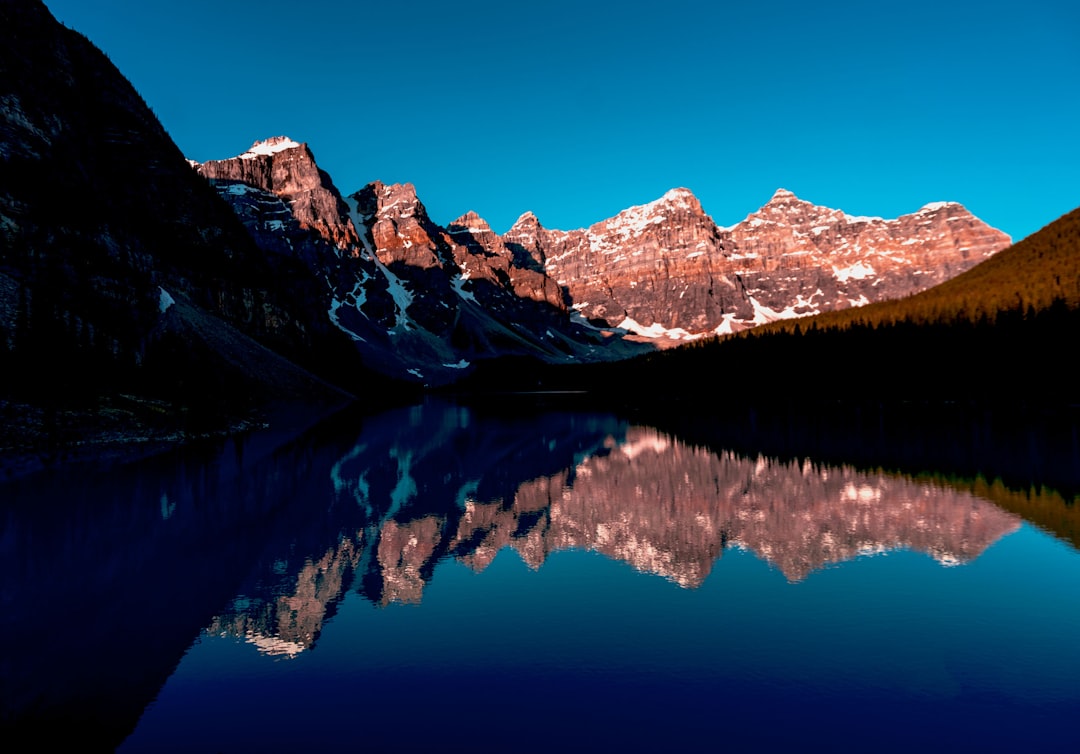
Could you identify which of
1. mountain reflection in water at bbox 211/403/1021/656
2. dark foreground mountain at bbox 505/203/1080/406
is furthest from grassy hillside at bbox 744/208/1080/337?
mountain reflection in water at bbox 211/403/1021/656

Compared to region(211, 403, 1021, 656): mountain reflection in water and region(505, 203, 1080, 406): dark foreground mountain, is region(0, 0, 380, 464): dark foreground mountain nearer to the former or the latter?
region(211, 403, 1021, 656): mountain reflection in water

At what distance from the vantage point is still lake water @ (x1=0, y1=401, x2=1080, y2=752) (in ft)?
39.3

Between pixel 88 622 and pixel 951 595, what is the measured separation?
23.7 m

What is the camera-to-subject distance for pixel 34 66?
4535 inches

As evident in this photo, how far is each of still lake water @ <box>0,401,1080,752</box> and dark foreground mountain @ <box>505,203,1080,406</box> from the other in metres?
84.3

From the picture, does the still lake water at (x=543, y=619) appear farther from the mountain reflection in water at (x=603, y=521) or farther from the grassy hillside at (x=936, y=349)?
the grassy hillside at (x=936, y=349)

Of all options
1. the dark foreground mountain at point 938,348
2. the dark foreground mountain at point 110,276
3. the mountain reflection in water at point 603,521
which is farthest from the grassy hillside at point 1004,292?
the dark foreground mountain at point 110,276

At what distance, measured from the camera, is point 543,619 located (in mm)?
18031

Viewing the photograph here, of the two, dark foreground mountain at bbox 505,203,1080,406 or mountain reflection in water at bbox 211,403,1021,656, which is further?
dark foreground mountain at bbox 505,203,1080,406

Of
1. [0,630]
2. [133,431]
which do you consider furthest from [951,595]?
[133,431]

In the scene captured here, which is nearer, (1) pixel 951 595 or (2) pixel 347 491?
(1) pixel 951 595

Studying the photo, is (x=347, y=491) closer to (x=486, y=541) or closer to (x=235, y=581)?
(x=486, y=541)

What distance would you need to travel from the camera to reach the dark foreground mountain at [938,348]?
103 meters

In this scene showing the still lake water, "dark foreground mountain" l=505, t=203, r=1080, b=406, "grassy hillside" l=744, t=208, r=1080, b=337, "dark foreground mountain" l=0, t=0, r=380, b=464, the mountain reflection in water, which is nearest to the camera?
the still lake water
